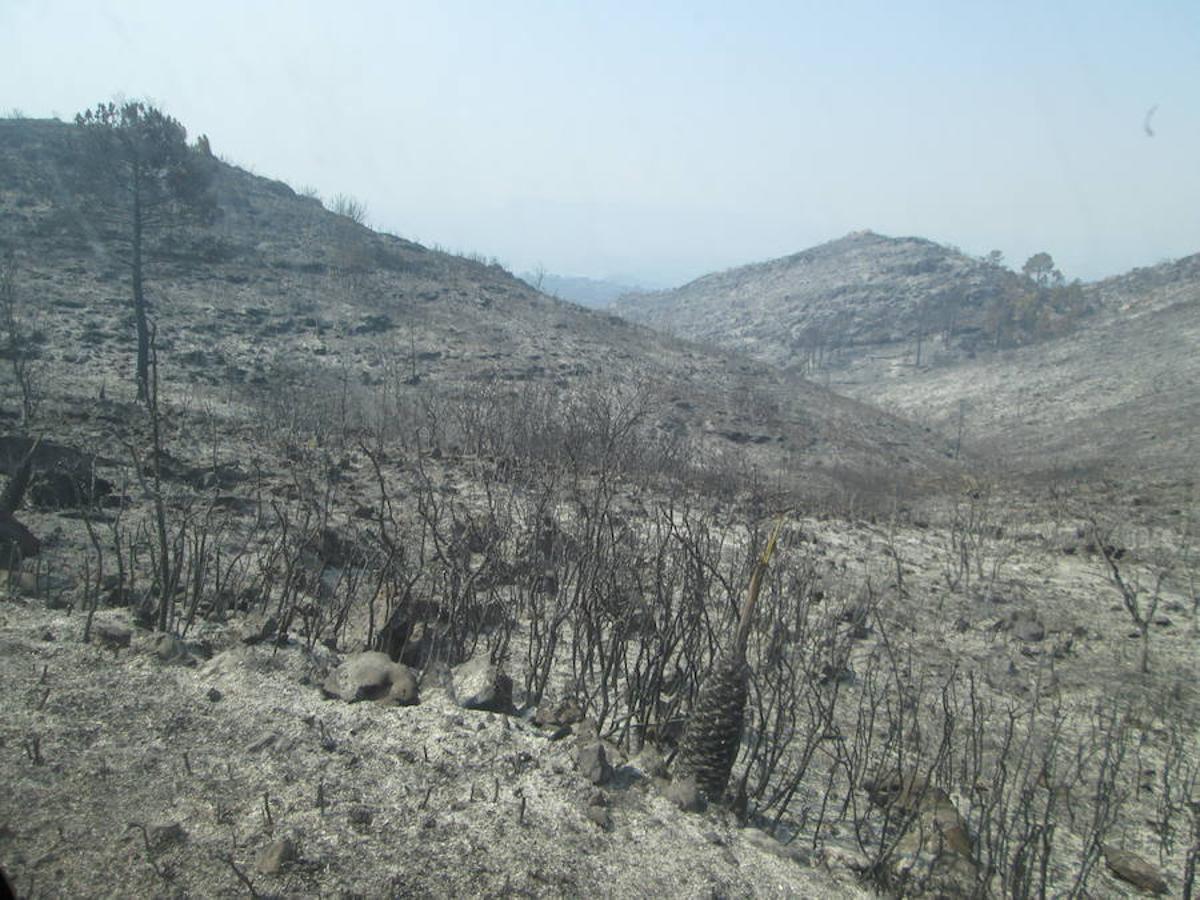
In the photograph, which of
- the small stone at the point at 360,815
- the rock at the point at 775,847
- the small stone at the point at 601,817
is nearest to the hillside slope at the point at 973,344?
the rock at the point at 775,847

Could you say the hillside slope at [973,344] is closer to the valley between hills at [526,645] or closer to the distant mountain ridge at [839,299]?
the distant mountain ridge at [839,299]

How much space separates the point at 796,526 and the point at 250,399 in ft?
36.7

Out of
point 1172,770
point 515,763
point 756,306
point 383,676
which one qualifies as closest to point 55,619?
point 383,676

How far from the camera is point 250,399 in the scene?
15.1 meters

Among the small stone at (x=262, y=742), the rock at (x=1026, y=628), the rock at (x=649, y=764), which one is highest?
the rock at (x=1026, y=628)

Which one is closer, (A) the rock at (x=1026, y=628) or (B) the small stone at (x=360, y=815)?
(B) the small stone at (x=360, y=815)

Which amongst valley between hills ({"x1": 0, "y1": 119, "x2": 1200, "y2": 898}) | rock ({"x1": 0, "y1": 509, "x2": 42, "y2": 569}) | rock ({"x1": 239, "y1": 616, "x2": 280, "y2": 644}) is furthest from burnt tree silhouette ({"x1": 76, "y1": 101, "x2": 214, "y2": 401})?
rock ({"x1": 239, "y1": 616, "x2": 280, "y2": 644})

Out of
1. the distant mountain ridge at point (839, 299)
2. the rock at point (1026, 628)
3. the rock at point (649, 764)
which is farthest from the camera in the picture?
the distant mountain ridge at point (839, 299)

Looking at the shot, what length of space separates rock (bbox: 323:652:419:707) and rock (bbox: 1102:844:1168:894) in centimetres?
335

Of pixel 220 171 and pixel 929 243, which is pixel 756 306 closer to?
pixel 929 243

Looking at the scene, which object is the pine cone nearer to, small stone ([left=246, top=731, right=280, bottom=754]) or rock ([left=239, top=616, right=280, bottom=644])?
small stone ([left=246, top=731, right=280, bottom=754])

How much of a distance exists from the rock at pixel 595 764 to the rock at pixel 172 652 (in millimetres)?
1869

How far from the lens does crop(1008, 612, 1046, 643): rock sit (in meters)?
6.98

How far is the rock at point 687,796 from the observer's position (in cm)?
302
